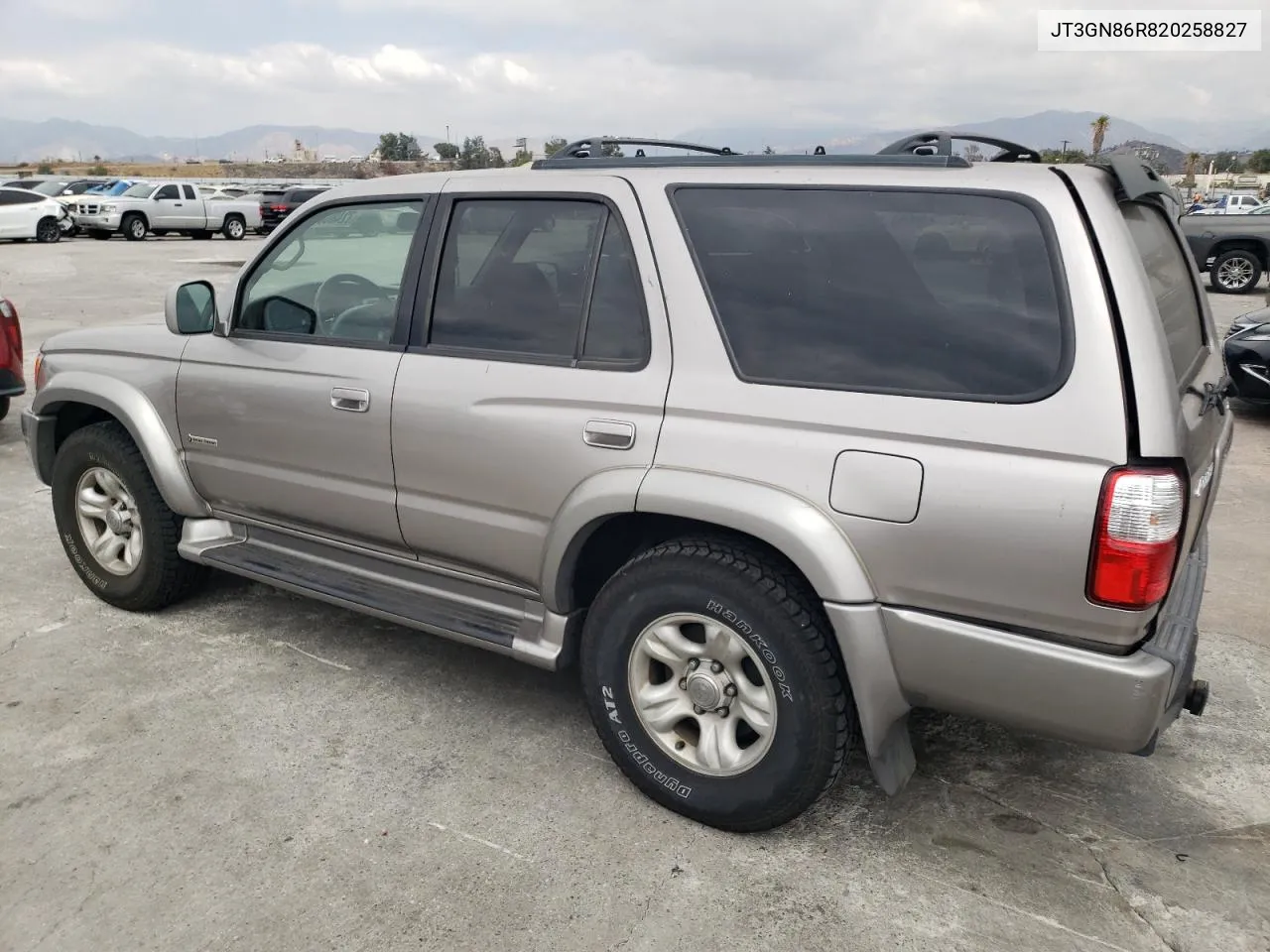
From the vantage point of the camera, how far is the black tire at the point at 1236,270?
15508 mm

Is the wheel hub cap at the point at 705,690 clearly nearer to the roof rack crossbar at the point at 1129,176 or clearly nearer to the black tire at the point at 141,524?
the roof rack crossbar at the point at 1129,176

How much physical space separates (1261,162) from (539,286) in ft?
347

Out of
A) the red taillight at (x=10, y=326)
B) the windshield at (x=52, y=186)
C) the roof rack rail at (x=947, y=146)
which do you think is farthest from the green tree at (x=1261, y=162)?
the roof rack rail at (x=947, y=146)

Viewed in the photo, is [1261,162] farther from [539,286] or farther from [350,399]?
[350,399]

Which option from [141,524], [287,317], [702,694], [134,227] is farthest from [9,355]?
[134,227]

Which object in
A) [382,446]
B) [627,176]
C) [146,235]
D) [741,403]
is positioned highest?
[627,176]

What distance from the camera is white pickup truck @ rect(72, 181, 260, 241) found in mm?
27422

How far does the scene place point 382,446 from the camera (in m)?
3.36

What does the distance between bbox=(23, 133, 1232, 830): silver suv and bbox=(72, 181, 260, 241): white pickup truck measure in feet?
89.6

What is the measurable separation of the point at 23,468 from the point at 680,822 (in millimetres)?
5688

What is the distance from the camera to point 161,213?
28203 mm

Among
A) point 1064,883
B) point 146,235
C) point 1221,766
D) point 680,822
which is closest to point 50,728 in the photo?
point 680,822

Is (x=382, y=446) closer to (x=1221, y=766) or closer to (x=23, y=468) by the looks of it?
(x=1221, y=766)

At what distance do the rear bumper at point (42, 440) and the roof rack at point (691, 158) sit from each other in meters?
2.58
